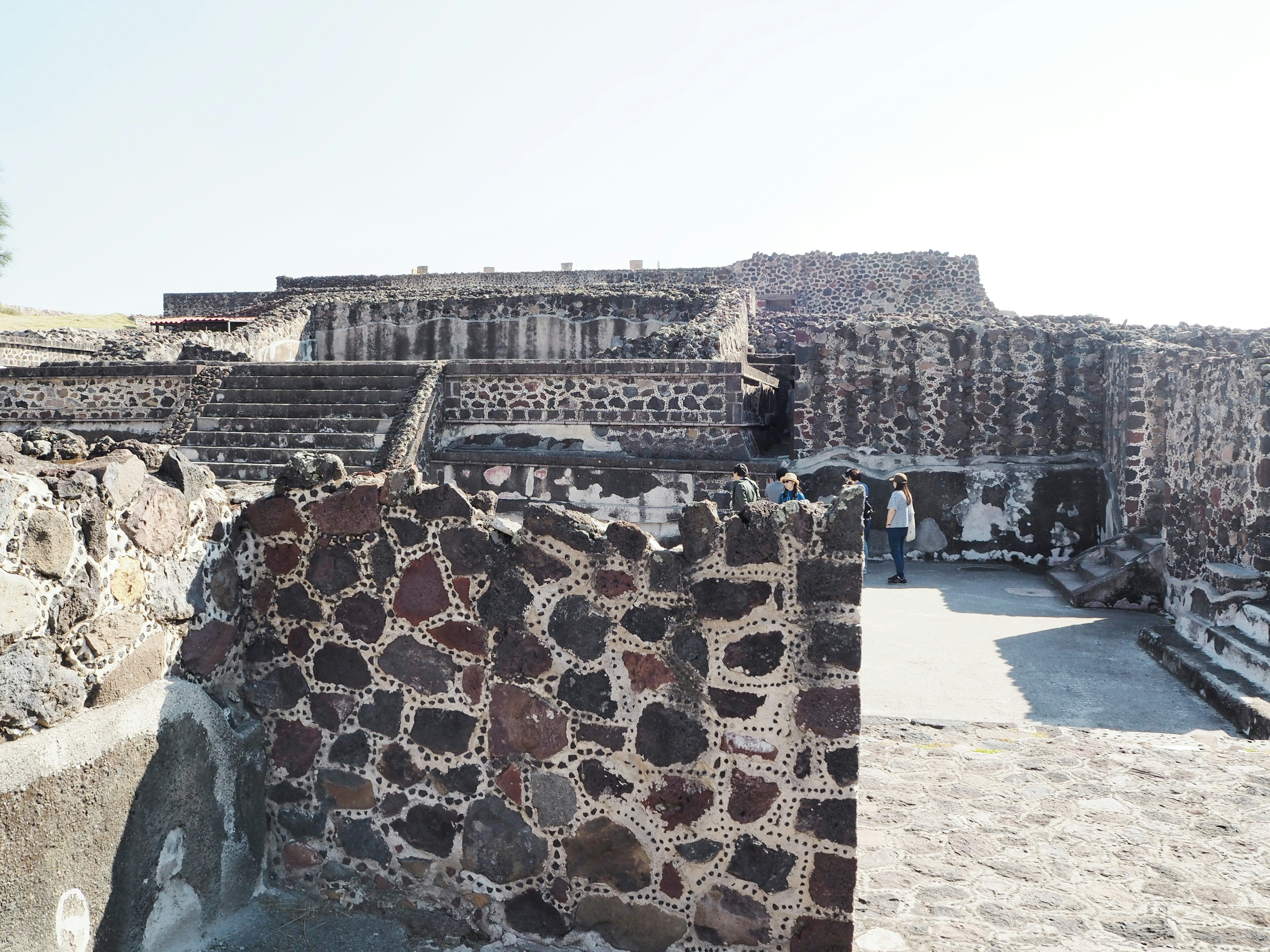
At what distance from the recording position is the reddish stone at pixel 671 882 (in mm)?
2635

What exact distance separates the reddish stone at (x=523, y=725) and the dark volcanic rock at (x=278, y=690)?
0.67 metres

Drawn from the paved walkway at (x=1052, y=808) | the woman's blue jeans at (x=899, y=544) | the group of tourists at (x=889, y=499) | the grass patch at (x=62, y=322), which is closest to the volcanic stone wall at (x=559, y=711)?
the paved walkway at (x=1052, y=808)

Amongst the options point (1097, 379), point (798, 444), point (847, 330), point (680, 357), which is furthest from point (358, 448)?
point (1097, 379)

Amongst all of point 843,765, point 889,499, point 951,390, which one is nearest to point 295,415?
point 889,499

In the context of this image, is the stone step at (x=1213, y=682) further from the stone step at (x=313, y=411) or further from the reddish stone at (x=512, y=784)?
the stone step at (x=313, y=411)

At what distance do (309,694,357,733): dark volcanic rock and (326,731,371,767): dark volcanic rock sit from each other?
45 millimetres

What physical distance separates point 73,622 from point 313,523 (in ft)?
2.55

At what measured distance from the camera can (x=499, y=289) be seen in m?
15.6

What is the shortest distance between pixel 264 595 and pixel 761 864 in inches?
69.9

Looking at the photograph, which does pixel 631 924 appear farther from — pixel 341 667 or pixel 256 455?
pixel 256 455

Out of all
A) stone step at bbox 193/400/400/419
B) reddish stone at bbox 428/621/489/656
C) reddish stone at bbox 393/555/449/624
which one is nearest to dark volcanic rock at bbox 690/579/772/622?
reddish stone at bbox 428/621/489/656

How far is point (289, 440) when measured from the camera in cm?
970

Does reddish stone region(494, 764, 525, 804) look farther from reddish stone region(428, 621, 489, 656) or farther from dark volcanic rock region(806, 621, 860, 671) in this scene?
dark volcanic rock region(806, 621, 860, 671)

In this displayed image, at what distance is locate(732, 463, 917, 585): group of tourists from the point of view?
23.8 feet
